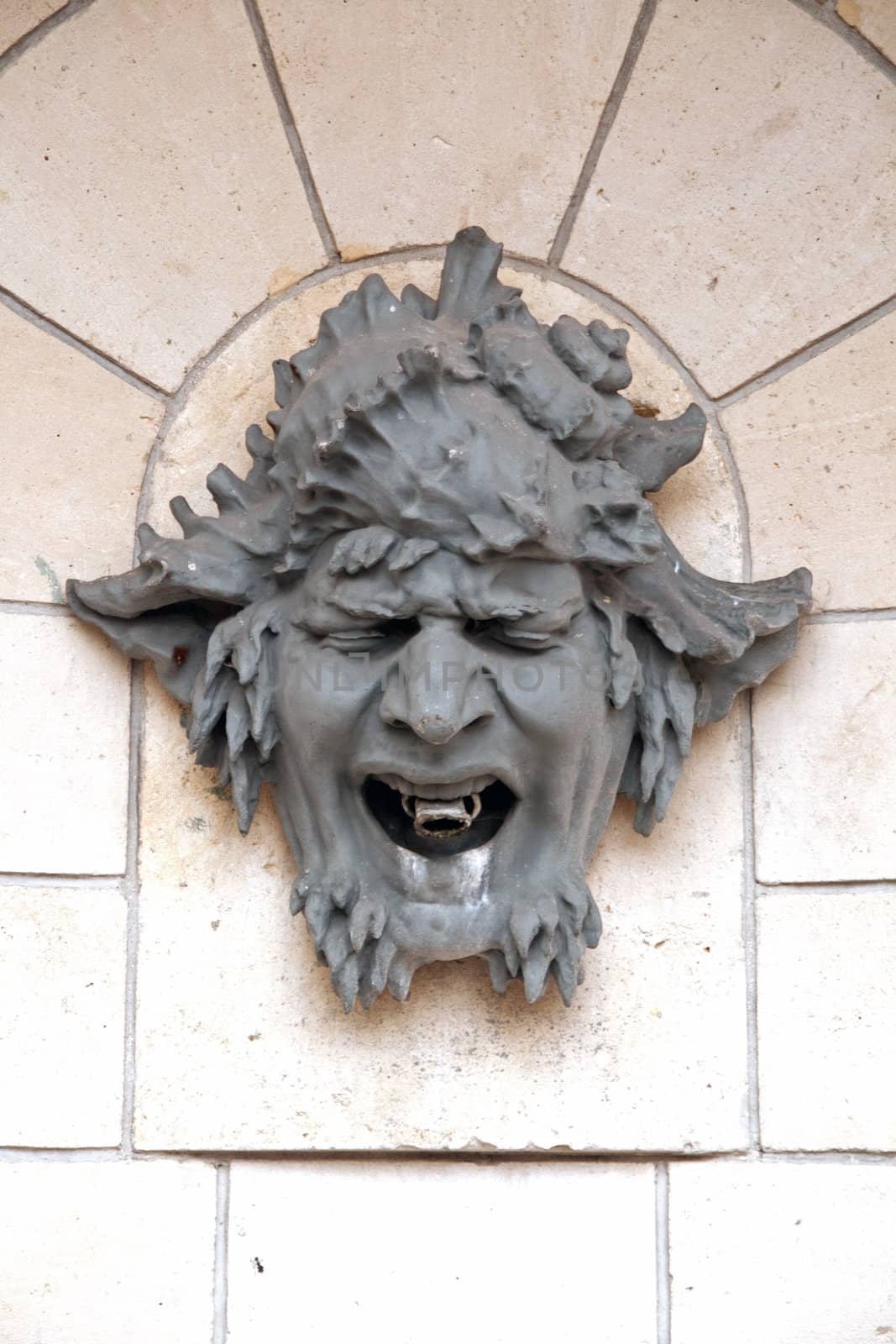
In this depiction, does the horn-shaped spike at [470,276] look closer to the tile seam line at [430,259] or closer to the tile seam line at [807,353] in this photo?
the tile seam line at [430,259]

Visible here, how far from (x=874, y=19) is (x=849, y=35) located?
0.03 m

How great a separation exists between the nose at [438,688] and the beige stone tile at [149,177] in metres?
0.51

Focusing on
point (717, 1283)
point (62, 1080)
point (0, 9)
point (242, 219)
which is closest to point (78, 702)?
point (62, 1080)

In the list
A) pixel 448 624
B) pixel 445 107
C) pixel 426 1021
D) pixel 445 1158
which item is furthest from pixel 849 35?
pixel 445 1158

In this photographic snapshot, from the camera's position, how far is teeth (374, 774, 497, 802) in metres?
1.70

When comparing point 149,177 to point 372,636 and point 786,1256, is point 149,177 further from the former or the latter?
point 786,1256

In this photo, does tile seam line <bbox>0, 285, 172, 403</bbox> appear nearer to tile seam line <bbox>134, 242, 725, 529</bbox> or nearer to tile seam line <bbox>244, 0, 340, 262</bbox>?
tile seam line <bbox>134, 242, 725, 529</bbox>

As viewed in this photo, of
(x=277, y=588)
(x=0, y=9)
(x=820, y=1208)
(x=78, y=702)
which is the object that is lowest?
(x=820, y=1208)

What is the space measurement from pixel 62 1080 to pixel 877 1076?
35.8 inches

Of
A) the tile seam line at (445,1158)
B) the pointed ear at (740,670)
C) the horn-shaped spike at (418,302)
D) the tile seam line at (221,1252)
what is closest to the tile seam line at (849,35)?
the horn-shaped spike at (418,302)

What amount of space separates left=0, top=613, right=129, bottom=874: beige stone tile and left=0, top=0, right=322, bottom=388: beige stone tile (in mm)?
335

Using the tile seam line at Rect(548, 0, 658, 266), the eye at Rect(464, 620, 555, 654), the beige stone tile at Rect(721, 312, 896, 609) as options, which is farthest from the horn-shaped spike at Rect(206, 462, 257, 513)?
the beige stone tile at Rect(721, 312, 896, 609)

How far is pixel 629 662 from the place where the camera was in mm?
1761

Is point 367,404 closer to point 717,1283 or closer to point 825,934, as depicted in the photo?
point 825,934
